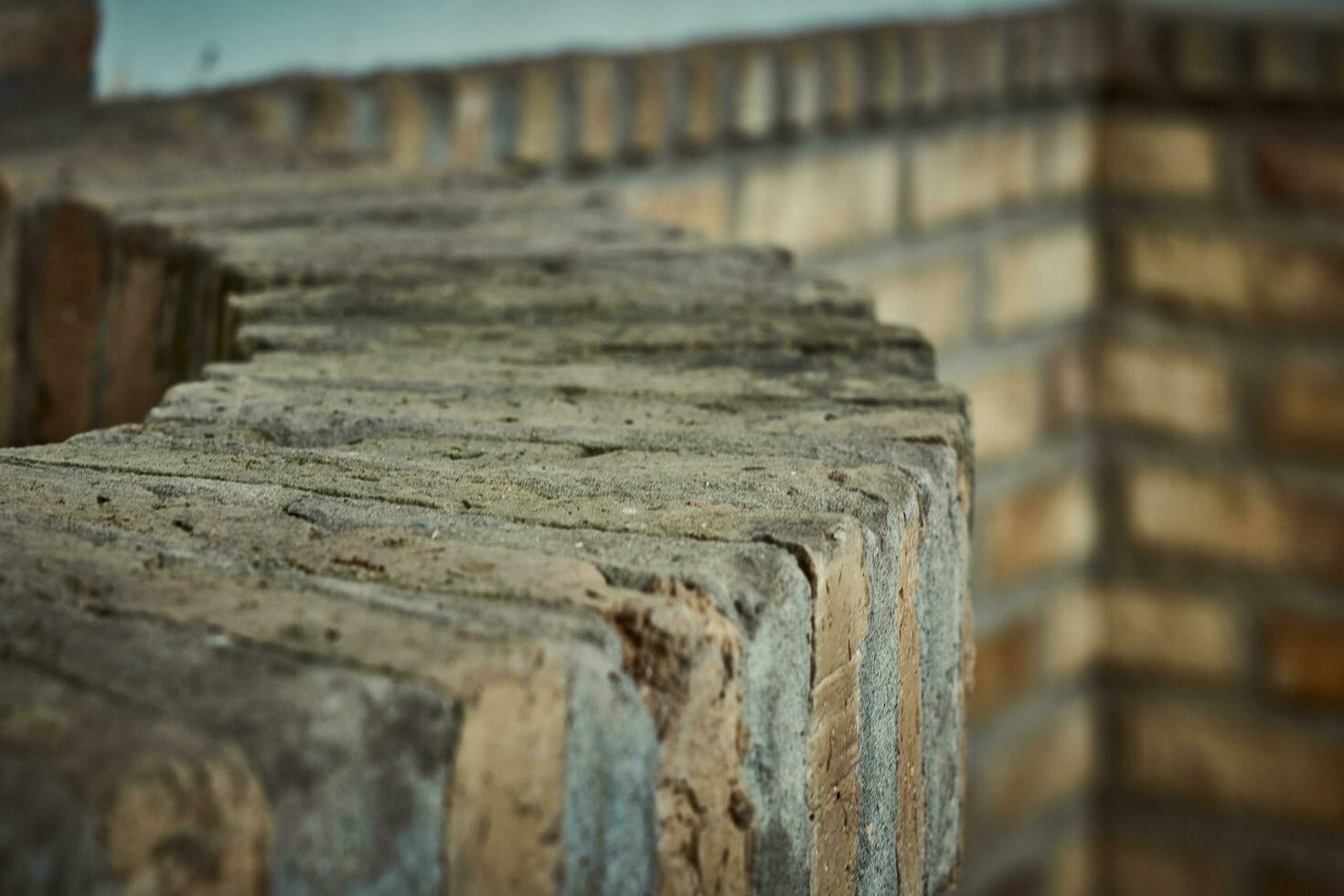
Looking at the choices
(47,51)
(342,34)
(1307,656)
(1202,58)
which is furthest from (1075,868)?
(47,51)

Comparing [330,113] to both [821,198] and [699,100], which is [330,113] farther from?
[821,198]

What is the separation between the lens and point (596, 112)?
7.86ft

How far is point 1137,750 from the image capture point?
3.21 meters

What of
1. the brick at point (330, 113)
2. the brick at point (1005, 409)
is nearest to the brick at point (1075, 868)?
the brick at point (1005, 409)

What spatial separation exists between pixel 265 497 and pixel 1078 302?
2.51m

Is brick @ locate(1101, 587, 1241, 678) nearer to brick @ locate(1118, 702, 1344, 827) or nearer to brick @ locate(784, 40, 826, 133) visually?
brick @ locate(1118, 702, 1344, 827)

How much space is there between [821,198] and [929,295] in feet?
0.95

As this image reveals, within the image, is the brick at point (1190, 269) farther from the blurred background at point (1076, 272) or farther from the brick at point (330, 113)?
the brick at point (330, 113)

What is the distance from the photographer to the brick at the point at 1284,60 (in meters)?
2.98

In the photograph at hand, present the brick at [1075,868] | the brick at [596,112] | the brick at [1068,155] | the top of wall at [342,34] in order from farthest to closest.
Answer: the brick at [1075,868]
the brick at [1068,155]
the top of wall at [342,34]
the brick at [596,112]

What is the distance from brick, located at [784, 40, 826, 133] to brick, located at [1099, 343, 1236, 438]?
2.83 feet

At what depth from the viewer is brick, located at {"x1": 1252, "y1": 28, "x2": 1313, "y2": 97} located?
2980mm

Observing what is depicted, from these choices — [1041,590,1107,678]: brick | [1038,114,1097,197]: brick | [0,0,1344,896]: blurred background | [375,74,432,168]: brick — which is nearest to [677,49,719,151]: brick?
[0,0,1344,896]: blurred background

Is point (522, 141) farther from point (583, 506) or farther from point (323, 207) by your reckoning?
point (583, 506)
